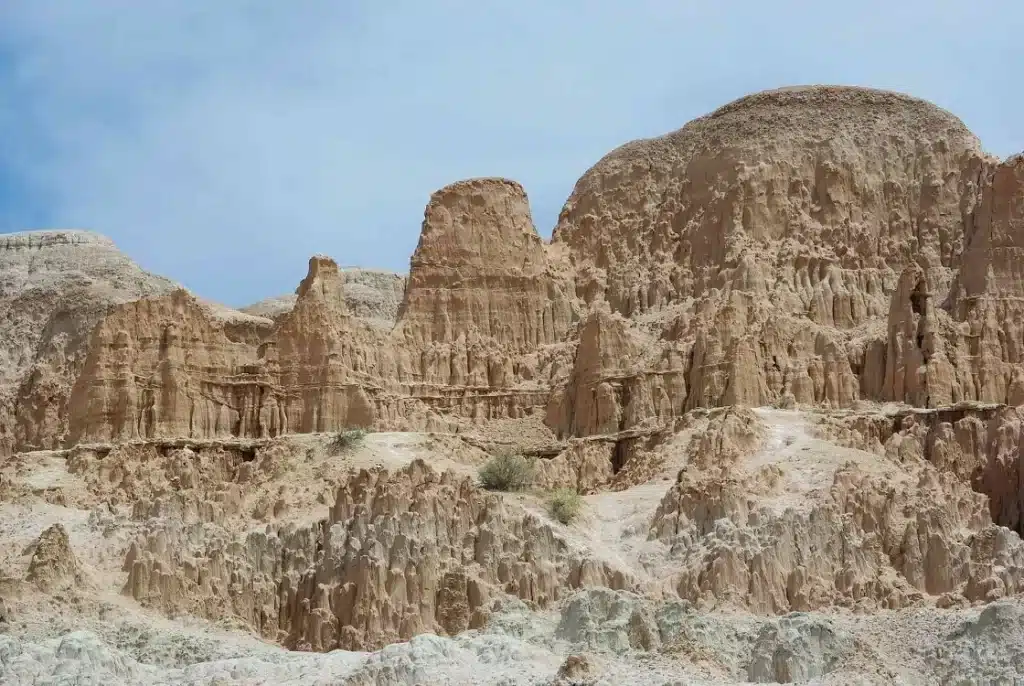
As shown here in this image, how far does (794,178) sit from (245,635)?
1463 inches

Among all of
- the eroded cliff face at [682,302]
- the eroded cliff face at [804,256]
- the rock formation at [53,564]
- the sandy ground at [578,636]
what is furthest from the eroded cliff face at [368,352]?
the rock formation at [53,564]

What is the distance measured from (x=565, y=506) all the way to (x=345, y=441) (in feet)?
38.7

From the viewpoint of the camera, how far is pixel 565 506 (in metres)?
76.9

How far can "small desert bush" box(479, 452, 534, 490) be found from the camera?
81.1 meters

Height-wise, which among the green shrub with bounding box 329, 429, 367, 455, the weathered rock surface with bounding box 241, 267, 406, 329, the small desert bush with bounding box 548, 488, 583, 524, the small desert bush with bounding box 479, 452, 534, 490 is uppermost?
the weathered rock surface with bounding box 241, 267, 406, 329

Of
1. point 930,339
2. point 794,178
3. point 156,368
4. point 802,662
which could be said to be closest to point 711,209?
point 794,178

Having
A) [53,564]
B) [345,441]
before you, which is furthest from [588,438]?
[53,564]

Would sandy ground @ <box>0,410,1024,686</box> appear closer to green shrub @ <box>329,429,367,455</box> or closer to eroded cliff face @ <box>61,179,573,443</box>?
green shrub @ <box>329,429,367,455</box>

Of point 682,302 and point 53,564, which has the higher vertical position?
point 682,302

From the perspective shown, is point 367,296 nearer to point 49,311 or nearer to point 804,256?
point 49,311

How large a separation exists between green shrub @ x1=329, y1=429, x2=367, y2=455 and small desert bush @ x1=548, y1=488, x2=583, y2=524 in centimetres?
966

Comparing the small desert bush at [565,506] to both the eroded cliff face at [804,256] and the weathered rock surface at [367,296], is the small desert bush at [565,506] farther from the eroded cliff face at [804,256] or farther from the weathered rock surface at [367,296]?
the weathered rock surface at [367,296]

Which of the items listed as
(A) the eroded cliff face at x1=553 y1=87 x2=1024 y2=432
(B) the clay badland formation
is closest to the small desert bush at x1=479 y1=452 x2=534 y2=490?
(B) the clay badland formation

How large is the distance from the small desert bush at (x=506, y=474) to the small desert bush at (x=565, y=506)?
232cm
